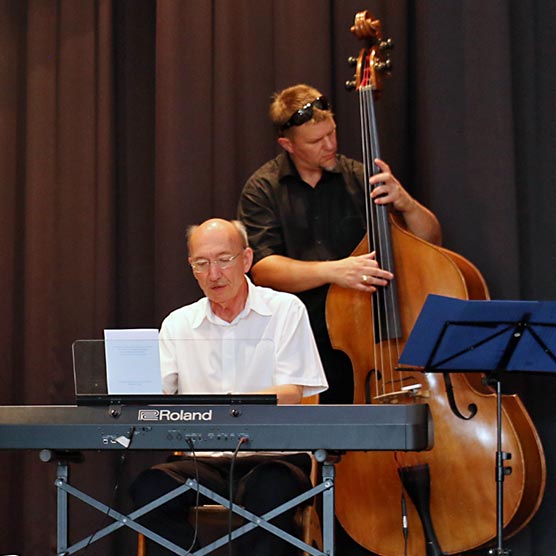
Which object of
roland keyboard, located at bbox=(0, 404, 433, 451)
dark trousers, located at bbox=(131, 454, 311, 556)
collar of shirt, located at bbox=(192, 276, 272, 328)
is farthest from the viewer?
collar of shirt, located at bbox=(192, 276, 272, 328)

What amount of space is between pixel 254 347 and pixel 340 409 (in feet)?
1.03

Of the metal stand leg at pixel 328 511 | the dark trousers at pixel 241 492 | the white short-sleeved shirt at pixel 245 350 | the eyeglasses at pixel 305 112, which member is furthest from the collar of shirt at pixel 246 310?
the metal stand leg at pixel 328 511

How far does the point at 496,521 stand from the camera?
270cm

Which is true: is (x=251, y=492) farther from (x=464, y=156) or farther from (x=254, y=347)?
(x=464, y=156)

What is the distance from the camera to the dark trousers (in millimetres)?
2521

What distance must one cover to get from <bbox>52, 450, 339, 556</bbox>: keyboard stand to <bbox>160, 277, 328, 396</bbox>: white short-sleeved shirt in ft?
0.97

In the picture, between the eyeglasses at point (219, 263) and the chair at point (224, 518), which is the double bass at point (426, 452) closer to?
the chair at point (224, 518)

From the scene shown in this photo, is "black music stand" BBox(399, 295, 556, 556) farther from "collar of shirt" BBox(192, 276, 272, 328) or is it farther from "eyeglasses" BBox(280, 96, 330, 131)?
"eyeglasses" BBox(280, 96, 330, 131)

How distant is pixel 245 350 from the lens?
2365mm

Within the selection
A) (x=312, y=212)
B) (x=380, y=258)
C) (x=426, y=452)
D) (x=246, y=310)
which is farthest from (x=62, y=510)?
(x=312, y=212)

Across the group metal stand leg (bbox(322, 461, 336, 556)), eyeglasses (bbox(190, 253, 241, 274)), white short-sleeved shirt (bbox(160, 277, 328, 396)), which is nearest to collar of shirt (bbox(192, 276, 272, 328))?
white short-sleeved shirt (bbox(160, 277, 328, 396))

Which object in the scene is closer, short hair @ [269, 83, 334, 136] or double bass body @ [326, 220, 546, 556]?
double bass body @ [326, 220, 546, 556]

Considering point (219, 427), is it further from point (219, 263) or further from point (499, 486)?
point (499, 486)

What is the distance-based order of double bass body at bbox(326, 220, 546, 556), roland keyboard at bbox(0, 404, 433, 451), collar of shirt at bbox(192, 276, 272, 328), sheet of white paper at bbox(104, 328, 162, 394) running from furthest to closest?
collar of shirt at bbox(192, 276, 272, 328) < double bass body at bbox(326, 220, 546, 556) < sheet of white paper at bbox(104, 328, 162, 394) < roland keyboard at bbox(0, 404, 433, 451)
